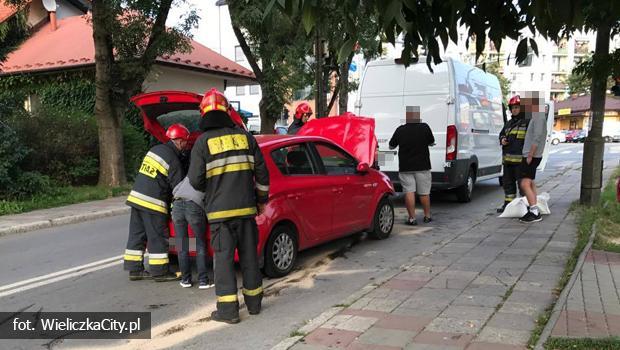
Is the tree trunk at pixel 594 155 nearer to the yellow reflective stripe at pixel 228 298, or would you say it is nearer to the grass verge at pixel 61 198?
the yellow reflective stripe at pixel 228 298

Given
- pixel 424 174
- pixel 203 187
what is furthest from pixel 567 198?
pixel 203 187

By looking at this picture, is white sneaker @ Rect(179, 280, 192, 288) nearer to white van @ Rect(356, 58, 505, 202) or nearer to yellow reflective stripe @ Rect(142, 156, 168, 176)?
yellow reflective stripe @ Rect(142, 156, 168, 176)

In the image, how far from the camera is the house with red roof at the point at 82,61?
1841 centimetres

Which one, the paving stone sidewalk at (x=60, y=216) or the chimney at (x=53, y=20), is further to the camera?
the chimney at (x=53, y=20)

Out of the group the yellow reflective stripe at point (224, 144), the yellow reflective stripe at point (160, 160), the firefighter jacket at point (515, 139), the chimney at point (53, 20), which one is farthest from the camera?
the chimney at point (53, 20)

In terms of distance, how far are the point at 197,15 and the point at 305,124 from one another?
18.4 feet

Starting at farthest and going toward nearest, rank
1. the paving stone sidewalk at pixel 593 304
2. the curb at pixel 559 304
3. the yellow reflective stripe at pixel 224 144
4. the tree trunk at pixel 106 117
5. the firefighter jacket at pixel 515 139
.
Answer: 1. the tree trunk at pixel 106 117
2. the firefighter jacket at pixel 515 139
3. the yellow reflective stripe at pixel 224 144
4. the paving stone sidewalk at pixel 593 304
5. the curb at pixel 559 304

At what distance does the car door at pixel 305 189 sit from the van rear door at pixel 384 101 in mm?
4031

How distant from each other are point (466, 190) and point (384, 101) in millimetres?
2478

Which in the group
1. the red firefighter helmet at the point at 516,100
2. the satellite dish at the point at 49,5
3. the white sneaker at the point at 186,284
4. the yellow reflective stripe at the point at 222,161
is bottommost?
the white sneaker at the point at 186,284

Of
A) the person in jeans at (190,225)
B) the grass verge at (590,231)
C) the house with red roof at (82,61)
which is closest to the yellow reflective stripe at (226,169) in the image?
the person in jeans at (190,225)

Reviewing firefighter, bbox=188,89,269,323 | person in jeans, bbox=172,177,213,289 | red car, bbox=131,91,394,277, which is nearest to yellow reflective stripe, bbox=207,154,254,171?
firefighter, bbox=188,89,269,323

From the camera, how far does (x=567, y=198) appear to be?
10.9 m

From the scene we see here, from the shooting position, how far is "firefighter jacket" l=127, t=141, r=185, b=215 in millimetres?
5539
